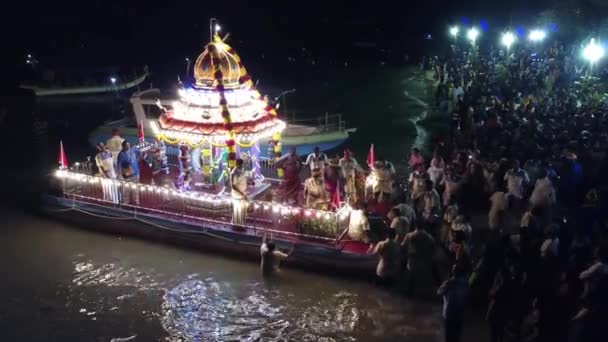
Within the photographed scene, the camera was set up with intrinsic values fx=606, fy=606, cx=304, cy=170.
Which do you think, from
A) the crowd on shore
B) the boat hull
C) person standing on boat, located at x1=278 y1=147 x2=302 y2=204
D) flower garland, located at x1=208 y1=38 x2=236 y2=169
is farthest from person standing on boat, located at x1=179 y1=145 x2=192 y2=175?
the crowd on shore

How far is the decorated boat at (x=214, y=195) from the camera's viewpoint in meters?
13.1

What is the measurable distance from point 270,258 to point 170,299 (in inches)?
84.9

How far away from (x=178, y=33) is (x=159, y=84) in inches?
1295

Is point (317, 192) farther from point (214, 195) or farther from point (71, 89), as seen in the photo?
point (71, 89)

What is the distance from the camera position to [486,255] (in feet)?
32.7

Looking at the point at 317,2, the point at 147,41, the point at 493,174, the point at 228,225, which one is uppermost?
the point at 317,2

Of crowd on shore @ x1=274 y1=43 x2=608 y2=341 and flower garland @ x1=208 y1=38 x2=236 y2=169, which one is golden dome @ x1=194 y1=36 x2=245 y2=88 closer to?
A: flower garland @ x1=208 y1=38 x2=236 y2=169

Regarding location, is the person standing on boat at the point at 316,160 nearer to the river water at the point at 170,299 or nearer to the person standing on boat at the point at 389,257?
the river water at the point at 170,299

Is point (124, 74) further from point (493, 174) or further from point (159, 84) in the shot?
point (493, 174)

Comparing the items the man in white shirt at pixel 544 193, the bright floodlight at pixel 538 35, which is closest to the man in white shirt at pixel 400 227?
the man in white shirt at pixel 544 193

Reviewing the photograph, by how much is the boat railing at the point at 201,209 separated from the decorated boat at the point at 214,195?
2cm

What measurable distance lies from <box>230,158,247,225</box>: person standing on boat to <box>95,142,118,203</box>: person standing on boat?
3.47 metres

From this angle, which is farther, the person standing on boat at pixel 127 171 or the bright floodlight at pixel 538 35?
the bright floodlight at pixel 538 35

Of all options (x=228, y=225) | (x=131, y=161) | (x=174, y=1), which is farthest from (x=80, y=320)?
(x=174, y=1)
